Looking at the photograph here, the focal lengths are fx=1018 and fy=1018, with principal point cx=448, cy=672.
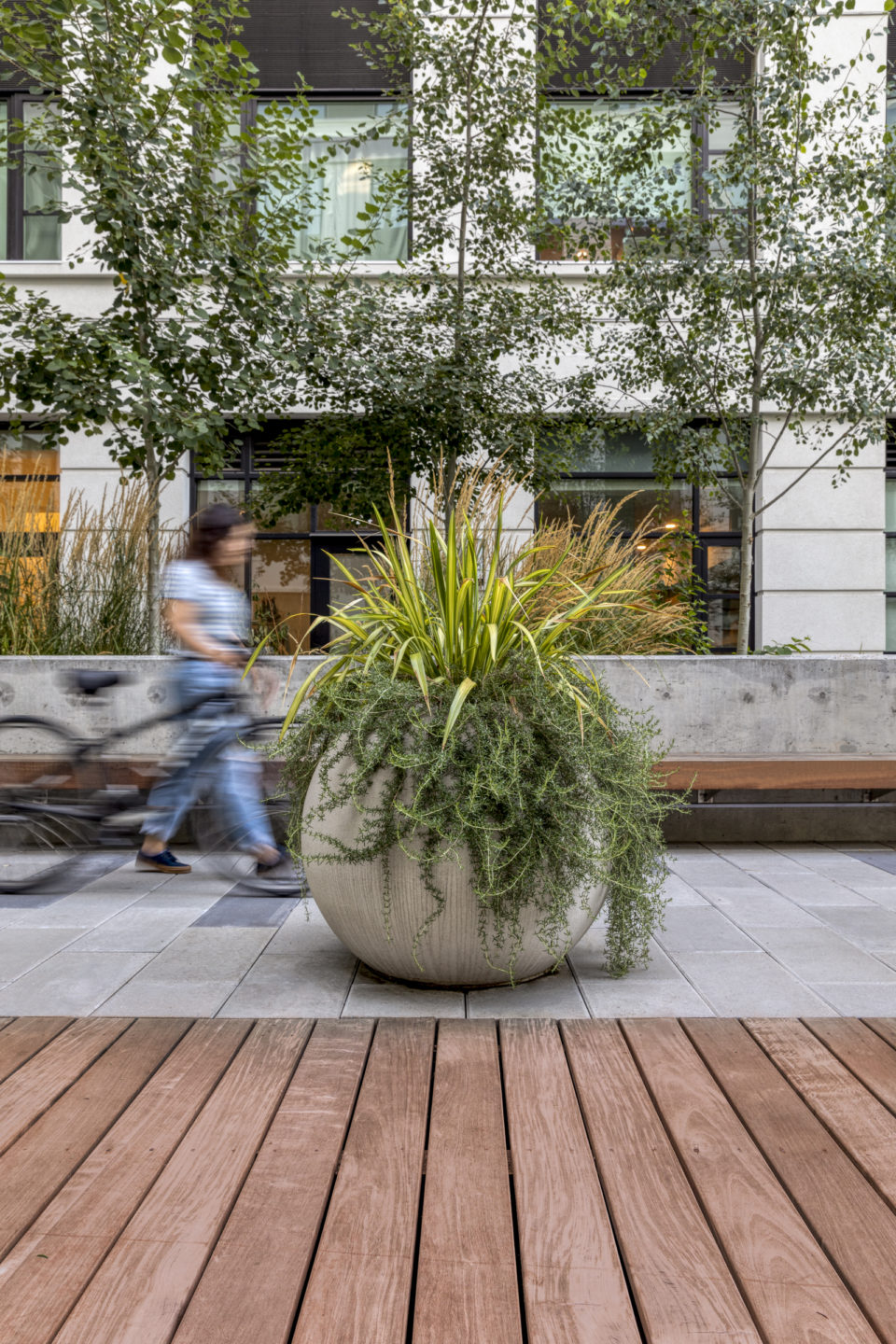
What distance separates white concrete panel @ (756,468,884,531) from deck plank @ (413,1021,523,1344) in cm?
1107

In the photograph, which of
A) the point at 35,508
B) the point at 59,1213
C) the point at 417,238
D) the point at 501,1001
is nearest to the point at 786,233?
the point at 417,238

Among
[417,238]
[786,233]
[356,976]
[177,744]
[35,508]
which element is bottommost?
[356,976]

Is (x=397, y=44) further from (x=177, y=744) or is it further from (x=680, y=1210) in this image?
(x=680, y=1210)

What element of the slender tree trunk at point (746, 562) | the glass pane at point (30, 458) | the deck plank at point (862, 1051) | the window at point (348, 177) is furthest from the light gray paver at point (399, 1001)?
the window at point (348, 177)

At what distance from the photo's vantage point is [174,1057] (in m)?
2.82

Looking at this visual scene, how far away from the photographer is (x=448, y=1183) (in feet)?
7.01

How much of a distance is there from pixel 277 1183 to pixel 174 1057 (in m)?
0.80

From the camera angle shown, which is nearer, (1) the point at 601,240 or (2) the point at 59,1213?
(2) the point at 59,1213

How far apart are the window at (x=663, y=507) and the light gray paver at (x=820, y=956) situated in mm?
9157

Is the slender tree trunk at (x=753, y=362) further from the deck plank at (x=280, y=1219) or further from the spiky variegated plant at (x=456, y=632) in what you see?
the deck plank at (x=280, y=1219)

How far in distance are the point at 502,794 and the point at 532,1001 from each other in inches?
29.5

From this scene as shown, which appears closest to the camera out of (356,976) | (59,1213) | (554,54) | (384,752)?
(59,1213)

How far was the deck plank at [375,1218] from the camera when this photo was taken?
1683 millimetres

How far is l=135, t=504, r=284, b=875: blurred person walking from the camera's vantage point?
4953 millimetres
